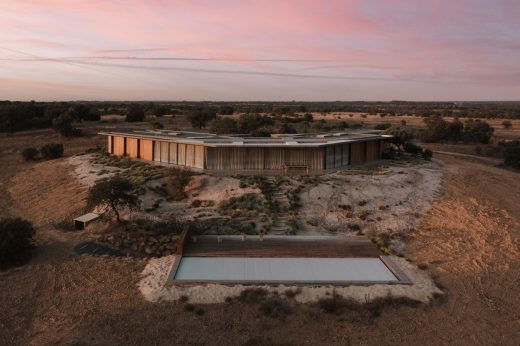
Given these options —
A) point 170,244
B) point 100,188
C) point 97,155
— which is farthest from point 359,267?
point 97,155

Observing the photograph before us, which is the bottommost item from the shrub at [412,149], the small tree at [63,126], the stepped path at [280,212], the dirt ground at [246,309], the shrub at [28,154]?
the dirt ground at [246,309]

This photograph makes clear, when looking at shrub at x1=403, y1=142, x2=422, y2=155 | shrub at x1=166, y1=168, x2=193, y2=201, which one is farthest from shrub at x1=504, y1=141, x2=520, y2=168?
shrub at x1=166, y1=168, x2=193, y2=201

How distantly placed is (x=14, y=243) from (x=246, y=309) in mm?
10480

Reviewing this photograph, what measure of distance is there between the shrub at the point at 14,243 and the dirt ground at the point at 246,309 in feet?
1.60

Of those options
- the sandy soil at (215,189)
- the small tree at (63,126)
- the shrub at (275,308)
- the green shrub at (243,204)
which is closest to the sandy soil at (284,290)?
the shrub at (275,308)

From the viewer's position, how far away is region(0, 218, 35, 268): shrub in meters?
17.0

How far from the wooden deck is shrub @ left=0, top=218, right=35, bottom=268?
Result: 6674 mm

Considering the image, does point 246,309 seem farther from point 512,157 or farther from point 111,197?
point 512,157

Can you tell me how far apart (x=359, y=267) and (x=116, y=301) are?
9.41m

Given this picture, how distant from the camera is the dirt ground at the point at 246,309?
502 inches

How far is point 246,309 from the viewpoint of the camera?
1402 cm

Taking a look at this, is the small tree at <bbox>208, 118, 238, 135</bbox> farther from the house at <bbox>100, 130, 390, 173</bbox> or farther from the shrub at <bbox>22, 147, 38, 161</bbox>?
the shrub at <bbox>22, 147, 38, 161</bbox>

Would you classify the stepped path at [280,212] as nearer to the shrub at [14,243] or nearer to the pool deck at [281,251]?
the pool deck at [281,251]

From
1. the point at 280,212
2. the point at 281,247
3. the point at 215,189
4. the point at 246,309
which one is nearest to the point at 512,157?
the point at 280,212
